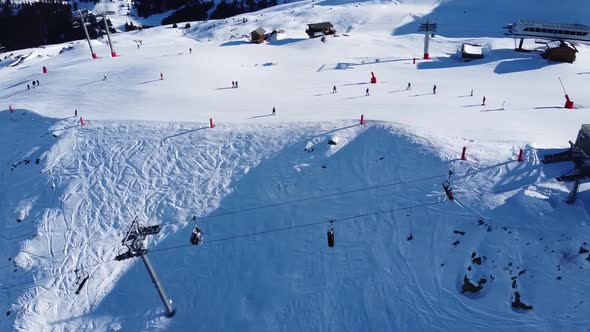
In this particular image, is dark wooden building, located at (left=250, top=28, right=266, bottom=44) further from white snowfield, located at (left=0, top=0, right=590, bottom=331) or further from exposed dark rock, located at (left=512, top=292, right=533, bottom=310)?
Answer: exposed dark rock, located at (left=512, top=292, right=533, bottom=310)

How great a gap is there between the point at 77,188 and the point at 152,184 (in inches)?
206

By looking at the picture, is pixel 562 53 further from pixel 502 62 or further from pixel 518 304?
pixel 518 304

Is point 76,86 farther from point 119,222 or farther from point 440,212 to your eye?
point 440,212

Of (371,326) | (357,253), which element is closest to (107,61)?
(357,253)

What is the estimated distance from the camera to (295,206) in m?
23.7

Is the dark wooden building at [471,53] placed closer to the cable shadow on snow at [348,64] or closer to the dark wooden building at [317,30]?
the cable shadow on snow at [348,64]

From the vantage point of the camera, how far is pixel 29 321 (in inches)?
Answer: 795

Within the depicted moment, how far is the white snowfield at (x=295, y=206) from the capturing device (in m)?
18.6

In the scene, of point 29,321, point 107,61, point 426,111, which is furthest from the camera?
point 107,61

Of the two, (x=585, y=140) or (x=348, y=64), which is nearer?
(x=585, y=140)

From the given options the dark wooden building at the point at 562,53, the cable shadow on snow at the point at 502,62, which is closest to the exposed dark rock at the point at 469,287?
the cable shadow on snow at the point at 502,62

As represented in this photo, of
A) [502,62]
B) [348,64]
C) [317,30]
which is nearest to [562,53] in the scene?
[502,62]

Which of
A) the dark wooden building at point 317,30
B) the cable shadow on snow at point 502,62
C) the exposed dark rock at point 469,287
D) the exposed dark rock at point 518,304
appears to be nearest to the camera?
the exposed dark rock at point 518,304

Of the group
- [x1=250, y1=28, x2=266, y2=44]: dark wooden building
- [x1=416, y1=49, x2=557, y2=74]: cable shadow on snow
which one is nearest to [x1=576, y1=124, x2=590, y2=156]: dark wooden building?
[x1=416, y1=49, x2=557, y2=74]: cable shadow on snow
